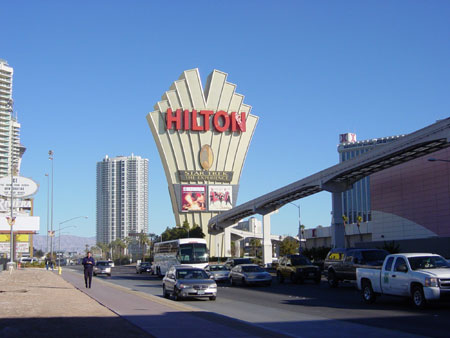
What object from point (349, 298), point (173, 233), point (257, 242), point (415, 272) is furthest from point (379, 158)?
point (257, 242)

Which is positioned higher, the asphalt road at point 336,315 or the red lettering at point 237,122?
the red lettering at point 237,122

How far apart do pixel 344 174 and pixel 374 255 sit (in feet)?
84.2

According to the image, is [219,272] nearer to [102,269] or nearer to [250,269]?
[250,269]

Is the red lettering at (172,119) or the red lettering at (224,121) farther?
the red lettering at (224,121)

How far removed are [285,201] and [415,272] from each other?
5191 cm

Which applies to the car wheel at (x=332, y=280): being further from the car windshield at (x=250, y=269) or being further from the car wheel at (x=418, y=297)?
the car wheel at (x=418, y=297)

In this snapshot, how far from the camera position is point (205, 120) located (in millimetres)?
111188

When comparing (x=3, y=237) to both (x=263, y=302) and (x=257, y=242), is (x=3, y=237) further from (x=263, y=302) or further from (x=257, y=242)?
(x=263, y=302)

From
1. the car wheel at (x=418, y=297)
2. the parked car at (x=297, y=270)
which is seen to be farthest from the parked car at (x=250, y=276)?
the car wheel at (x=418, y=297)

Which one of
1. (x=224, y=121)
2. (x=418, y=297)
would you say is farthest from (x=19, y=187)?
(x=224, y=121)

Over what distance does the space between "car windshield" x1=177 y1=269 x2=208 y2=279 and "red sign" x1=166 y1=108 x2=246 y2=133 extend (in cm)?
8534

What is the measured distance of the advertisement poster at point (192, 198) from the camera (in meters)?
110

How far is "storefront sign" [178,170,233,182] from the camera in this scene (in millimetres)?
109750

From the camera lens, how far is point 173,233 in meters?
104
